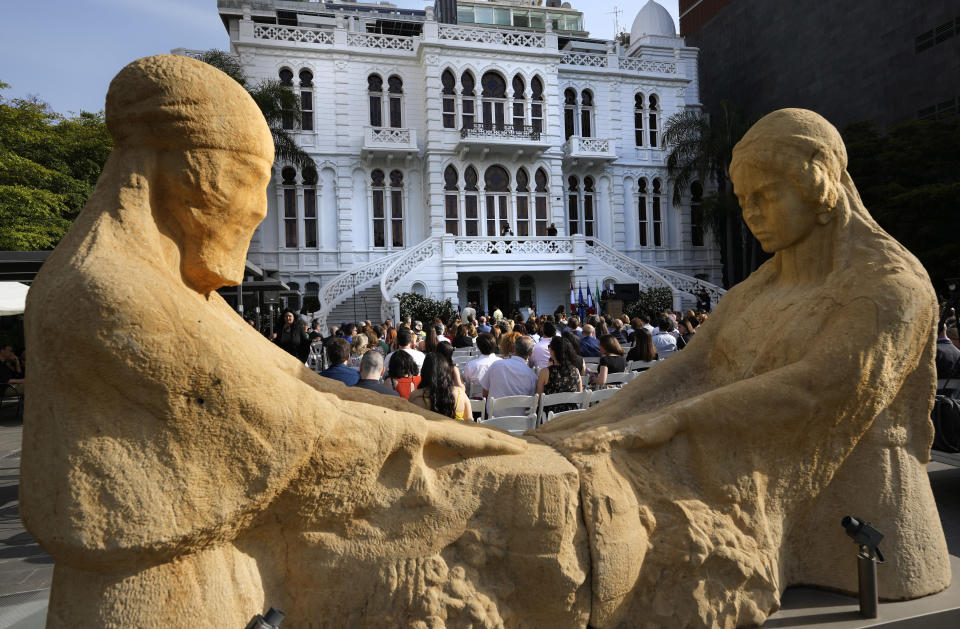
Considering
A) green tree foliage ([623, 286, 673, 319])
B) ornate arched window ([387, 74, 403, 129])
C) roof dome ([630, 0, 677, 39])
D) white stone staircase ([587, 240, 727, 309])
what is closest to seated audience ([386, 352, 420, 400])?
green tree foliage ([623, 286, 673, 319])

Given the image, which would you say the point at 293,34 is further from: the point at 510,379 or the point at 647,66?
the point at 510,379

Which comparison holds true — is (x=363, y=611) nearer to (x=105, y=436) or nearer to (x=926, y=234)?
(x=105, y=436)

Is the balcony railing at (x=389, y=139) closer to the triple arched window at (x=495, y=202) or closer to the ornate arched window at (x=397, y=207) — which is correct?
the ornate arched window at (x=397, y=207)

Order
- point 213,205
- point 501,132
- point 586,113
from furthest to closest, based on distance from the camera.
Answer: point 586,113
point 501,132
point 213,205

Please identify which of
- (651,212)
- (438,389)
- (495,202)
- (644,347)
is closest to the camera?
(438,389)

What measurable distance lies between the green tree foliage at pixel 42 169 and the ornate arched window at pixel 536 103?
13830mm

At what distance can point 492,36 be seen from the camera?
2258cm

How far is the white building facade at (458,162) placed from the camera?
20984 millimetres

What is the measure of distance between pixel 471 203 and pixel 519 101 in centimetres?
417

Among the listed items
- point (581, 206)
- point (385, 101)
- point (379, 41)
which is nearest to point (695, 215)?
point (581, 206)

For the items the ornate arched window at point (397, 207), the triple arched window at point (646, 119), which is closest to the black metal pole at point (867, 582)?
the ornate arched window at point (397, 207)

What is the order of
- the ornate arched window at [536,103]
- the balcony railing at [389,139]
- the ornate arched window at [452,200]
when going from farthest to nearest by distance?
the ornate arched window at [536,103], the ornate arched window at [452,200], the balcony railing at [389,139]

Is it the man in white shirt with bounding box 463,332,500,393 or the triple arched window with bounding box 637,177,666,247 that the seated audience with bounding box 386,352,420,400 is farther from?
the triple arched window with bounding box 637,177,666,247

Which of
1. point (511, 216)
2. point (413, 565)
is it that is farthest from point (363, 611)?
point (511, 216)
